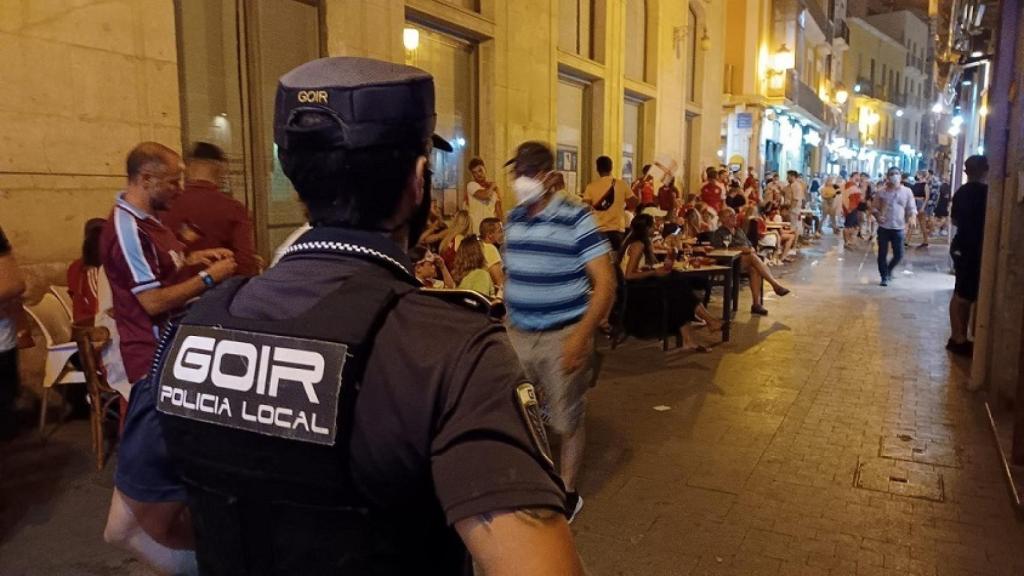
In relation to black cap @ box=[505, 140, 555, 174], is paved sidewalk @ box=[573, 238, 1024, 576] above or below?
below

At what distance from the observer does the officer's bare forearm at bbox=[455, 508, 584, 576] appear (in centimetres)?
108

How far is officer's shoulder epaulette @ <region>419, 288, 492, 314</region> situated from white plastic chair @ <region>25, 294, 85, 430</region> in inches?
193

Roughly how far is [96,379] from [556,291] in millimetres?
2925

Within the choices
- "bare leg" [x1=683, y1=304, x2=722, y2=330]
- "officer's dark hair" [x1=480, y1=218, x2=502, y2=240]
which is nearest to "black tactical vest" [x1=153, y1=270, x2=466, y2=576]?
"officer's dark hair" [x1=480, y1=218, x2=502, y2=240]

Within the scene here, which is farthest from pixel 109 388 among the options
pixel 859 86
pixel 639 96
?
pixel 859 86

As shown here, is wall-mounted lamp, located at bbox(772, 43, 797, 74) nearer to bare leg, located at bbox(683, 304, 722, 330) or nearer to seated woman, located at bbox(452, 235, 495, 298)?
bare leg, located at bbox(683, 304, 722, 330)

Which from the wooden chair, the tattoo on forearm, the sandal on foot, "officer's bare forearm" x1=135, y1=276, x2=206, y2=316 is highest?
the tattoo on forearm

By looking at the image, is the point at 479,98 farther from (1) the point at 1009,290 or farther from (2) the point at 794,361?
(1) the point at 1009,290

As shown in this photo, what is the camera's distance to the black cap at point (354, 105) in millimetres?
1266

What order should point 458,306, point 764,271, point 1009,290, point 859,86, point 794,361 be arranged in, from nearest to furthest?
point 458,306
point 1009,290
point 794,361
point 764,271
point 859,86

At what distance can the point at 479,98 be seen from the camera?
1124cm

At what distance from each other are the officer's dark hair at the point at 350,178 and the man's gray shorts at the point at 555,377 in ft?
9.14

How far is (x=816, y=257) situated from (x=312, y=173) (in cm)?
1837

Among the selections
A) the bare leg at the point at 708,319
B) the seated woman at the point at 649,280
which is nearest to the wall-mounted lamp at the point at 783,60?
the bare leg at the point at 708,319
